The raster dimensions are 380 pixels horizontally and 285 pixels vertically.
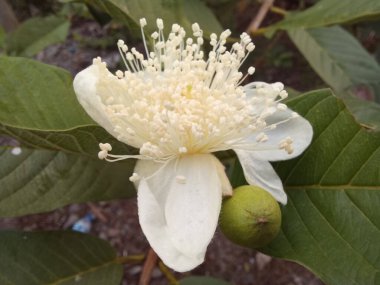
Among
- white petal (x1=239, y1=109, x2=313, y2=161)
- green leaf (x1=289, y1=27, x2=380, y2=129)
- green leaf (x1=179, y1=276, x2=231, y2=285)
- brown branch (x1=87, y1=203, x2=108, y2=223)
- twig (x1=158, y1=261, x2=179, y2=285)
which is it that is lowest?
brown branch (x1=87, y1=203, x2=108, y2=223)

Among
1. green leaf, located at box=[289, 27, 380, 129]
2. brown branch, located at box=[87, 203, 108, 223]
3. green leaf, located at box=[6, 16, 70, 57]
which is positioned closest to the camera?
green leaf, located at box=[289, 27, 380, 129]

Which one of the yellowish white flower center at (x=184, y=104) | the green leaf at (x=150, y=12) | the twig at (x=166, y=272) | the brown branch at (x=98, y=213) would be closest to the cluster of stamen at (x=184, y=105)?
the yellowish white flower center at (x=184, y=104)

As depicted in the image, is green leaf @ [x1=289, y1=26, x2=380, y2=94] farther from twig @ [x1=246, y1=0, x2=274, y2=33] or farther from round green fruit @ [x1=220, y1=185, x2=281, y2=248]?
round green fruit @ [x1=220, y1=185, x2=281, y2=248]

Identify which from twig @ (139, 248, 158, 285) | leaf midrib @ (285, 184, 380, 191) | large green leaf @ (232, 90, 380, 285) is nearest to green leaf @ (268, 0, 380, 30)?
large green leaf @ (232, 90, 380, 285)

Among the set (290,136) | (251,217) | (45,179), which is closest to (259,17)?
(290,136)

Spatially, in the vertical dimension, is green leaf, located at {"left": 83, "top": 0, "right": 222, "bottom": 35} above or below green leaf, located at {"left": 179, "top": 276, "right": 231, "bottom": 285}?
above

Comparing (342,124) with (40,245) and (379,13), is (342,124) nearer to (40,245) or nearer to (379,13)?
(379,13)

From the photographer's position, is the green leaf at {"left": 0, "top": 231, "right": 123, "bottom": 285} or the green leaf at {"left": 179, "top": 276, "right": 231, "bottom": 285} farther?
the green leaf at {"left": 179, "top": 276, "right": 231, "bottom": 285}

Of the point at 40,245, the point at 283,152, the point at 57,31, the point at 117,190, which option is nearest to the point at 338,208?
the point at 283,152
